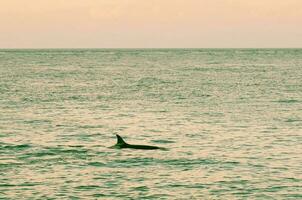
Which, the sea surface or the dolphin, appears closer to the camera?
the sea surface

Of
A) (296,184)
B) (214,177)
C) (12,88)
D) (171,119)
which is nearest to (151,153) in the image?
(214,177)

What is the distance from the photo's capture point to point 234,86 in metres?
78.6

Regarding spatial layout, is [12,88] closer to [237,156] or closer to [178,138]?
[178,138]

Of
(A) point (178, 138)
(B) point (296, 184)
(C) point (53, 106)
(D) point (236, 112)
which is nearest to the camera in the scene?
(B) point (296, 184)

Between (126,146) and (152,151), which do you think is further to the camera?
(126,146)

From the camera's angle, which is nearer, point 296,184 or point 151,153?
point 296,184

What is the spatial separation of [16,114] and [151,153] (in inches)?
737

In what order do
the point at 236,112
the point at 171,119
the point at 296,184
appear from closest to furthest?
1. the point at 296,184
2. the point at 171,119
3. the point at 236,112

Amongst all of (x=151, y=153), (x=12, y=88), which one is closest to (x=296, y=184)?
(x=151, y=153)

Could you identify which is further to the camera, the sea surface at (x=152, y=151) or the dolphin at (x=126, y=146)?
the dolphin at (x=126, y=146)

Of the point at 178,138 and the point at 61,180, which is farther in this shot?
the point at 178,138

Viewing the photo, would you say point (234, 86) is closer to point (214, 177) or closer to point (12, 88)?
point (12, 88)

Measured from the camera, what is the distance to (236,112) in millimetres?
48219

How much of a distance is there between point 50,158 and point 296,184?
34.1 ft
